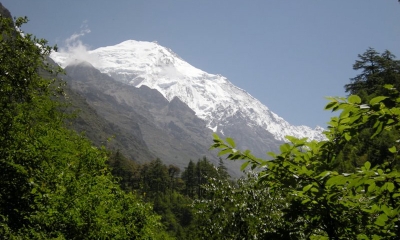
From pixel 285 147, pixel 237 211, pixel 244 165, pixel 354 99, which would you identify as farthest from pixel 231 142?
pixel 237 211

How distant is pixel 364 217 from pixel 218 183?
841cm

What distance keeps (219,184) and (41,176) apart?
8.42 metres

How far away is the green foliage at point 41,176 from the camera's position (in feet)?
43.6

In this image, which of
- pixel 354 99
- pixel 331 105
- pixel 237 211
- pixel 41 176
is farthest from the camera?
pixel 41 176

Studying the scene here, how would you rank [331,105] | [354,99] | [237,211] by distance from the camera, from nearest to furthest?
[354,99], [331,105], [237,211]

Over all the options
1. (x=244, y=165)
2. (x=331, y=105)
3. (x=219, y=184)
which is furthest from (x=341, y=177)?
(x=219, y=184)

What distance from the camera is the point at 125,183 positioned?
13425cm

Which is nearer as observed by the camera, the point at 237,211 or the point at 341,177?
the point at 341,177

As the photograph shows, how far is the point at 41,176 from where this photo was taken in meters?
14.6

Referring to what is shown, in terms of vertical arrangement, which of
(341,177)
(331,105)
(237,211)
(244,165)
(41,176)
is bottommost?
(41,176)

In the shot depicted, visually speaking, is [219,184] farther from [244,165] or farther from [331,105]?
[331,105]

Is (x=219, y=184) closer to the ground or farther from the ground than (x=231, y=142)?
closer to the ground

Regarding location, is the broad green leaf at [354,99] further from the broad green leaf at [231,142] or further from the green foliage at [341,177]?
the broad green leaf at [231,142]

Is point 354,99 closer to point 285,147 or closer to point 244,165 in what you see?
point 285,147
